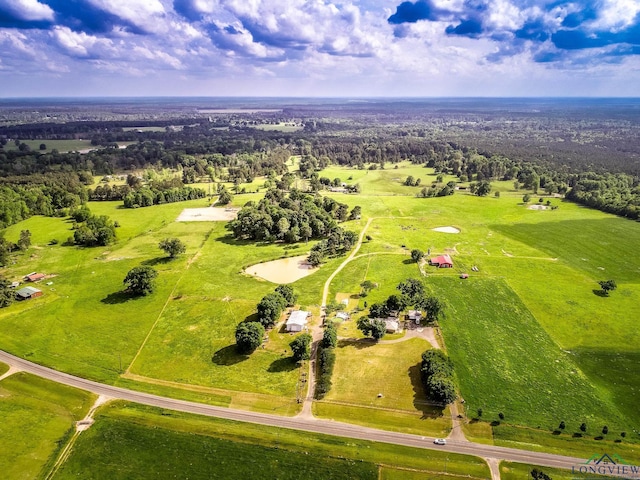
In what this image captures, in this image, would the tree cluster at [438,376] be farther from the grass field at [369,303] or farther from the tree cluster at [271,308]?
the tree cluster at [271,308]

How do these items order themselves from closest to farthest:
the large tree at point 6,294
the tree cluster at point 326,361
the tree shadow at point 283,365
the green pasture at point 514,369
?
the green pasture at point 514,369
the tree cluster at point 326,361
the tree shadow at point 283,365
the large tree at point 6,294

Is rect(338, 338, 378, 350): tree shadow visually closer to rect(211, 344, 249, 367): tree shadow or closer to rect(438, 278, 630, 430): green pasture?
rect(438, 278, 630, 430): green pasture

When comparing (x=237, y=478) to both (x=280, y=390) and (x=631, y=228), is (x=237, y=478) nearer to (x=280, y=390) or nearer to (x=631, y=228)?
(x=280, y=390)

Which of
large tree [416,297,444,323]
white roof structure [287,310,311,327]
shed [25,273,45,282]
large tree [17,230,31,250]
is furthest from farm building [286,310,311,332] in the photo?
large tree [17,230,31,250]

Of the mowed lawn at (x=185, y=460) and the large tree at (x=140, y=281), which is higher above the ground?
the large tree at (x=140, y=281)

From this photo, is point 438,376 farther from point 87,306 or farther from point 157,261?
point 157,261

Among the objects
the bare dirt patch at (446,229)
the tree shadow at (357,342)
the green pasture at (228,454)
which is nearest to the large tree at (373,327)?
the tree shadow at (357,342)
